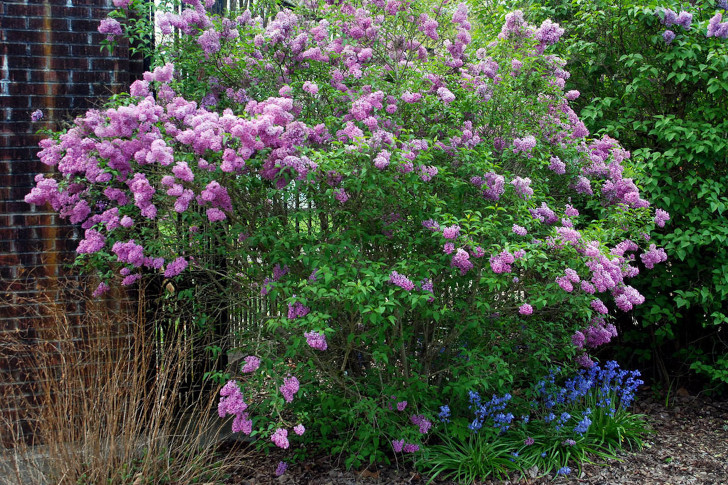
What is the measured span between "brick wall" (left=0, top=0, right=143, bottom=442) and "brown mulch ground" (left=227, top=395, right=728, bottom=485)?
1701 millimetres

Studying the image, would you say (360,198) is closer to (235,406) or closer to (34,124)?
(235,406)

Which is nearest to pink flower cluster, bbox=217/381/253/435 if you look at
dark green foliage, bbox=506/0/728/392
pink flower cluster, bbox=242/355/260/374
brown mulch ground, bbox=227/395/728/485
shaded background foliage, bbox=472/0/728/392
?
pink flower cluster, bbox=242/355/260/374

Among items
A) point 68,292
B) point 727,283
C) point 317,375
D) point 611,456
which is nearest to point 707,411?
point 727,283

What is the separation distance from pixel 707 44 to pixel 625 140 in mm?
915

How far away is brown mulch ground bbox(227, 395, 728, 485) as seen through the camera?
3643 millimetres

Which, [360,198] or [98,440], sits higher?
[360,198]

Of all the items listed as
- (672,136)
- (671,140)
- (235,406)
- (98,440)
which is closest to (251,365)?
(235,406)

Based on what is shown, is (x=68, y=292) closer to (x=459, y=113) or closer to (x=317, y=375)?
(x=317, y=375)

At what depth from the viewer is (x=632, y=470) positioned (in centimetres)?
378

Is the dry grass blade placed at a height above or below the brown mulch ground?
above

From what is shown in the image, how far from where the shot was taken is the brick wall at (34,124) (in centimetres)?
393

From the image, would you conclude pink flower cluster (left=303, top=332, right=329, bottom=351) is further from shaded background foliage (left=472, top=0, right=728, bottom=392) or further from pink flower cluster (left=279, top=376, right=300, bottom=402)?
shaded background foliage (left=472, top=0, right=728, bottom=392)

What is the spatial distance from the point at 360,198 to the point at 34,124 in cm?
226

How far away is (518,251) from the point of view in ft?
10.0
